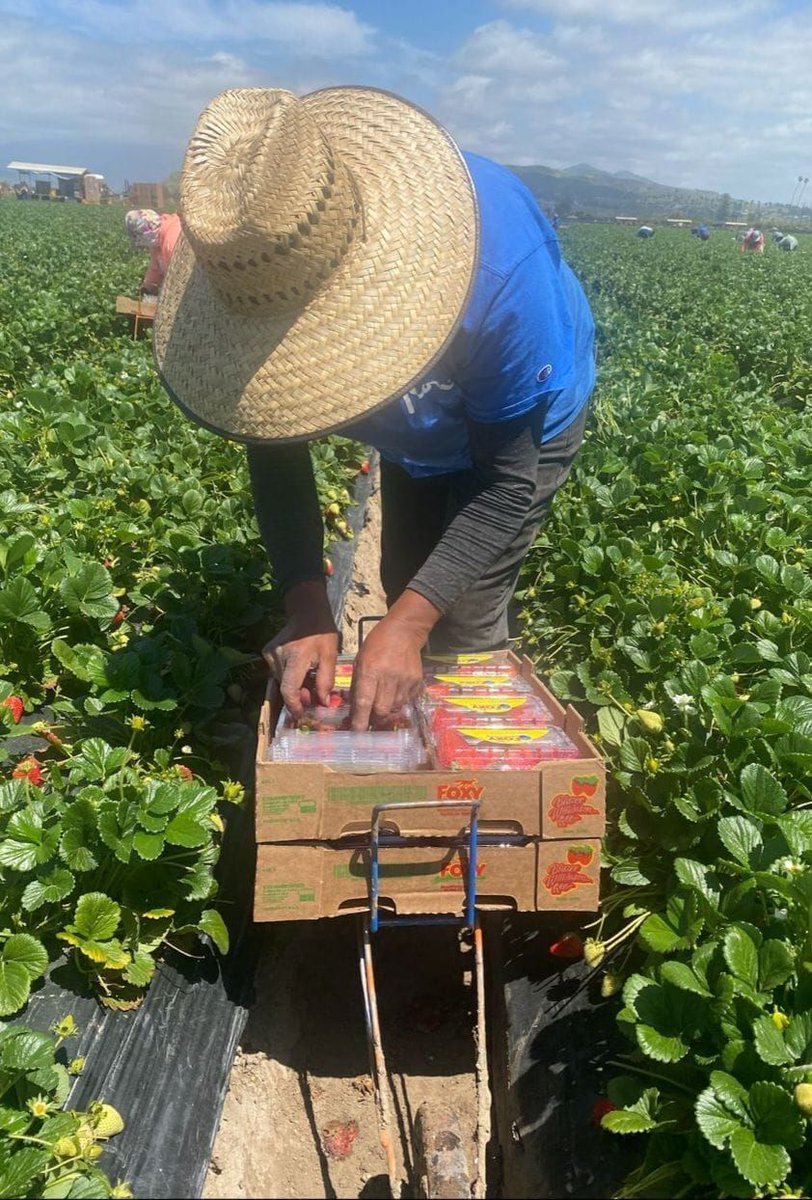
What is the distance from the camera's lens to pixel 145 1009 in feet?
6.75

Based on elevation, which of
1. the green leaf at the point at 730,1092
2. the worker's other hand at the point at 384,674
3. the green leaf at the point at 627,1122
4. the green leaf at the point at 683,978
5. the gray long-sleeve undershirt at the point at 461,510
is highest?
the gray long-sleeve undershirt at the point at 461,510

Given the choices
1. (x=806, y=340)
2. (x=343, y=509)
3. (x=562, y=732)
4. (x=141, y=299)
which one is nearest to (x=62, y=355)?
(x=141, y=299)

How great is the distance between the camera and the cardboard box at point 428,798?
180cm

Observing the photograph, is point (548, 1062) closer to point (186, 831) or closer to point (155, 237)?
point (186, 831)

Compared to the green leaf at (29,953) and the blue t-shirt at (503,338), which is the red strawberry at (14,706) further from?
the blue t-shirt at (503,338)

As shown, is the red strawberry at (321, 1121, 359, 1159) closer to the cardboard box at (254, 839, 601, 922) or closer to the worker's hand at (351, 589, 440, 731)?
the cardboard box at (254, 839, 601, 922)

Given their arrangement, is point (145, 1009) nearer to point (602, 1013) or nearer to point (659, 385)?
point (602, 1013)

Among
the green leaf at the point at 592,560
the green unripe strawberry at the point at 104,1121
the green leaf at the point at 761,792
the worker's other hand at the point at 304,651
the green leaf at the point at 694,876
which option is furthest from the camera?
the green leaf at the point at 592,560

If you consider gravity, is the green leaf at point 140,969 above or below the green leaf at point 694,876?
below

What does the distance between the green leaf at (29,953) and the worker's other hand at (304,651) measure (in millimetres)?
701

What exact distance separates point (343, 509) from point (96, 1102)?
12.2ft

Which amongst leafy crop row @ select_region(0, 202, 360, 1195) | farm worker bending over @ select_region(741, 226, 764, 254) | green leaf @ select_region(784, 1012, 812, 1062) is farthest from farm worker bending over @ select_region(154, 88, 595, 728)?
farm worker bending over @ select_region(741, 226, 764, 254)

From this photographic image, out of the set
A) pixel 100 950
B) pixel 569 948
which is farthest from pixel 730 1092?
pixel 100 950

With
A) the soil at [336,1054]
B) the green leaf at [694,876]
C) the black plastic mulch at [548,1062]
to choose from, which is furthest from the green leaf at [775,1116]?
the soil at [336,1054]
